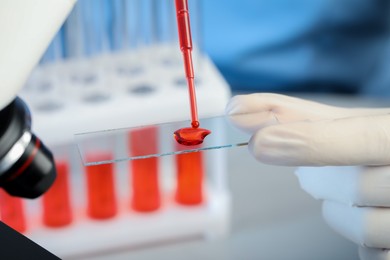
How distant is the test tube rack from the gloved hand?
24 cm

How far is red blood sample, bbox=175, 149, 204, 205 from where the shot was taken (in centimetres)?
111

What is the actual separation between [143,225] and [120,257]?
0.23 ft

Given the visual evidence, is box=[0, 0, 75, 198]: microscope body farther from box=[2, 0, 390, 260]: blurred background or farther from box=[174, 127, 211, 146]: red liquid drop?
box=[2, 0, 390, 260]: blurred background

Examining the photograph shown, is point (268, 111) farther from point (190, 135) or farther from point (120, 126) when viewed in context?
point (120, 126)

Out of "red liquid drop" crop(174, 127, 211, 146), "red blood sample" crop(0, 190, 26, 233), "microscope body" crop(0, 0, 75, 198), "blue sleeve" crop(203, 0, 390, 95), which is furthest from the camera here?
"blue sleeve" crop(203, 0, 390, 95)

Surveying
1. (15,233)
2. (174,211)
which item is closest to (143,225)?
(174,211)

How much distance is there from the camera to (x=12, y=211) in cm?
106

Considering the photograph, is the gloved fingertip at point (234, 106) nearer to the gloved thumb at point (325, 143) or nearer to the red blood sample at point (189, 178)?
the gloved thumb at point (325, 143)

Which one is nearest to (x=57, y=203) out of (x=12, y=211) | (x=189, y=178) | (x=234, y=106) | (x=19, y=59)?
(x=12, y=211)

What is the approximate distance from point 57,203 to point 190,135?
0.38m

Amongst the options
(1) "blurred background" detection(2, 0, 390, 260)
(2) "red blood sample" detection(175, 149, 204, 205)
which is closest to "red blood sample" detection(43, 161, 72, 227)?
(1) "blurred background" detection(2, 0, 390, 260)

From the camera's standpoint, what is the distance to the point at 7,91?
628 mm

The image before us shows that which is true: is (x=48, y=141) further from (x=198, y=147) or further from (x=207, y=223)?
(x=198, y=147)

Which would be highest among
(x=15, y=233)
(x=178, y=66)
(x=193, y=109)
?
(x=178, y=66)
